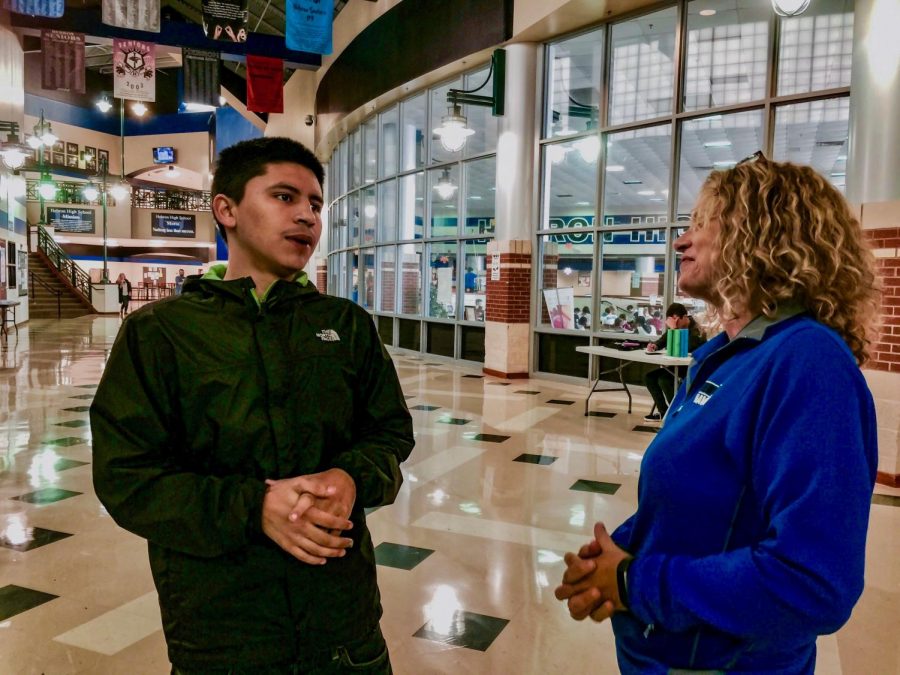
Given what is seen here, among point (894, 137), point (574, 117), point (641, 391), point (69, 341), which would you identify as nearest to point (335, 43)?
point (574, 117)

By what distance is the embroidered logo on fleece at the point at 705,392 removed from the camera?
94 cm

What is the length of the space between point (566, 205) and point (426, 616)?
670 centimetres

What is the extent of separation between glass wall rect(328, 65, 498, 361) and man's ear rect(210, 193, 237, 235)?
24.7ft

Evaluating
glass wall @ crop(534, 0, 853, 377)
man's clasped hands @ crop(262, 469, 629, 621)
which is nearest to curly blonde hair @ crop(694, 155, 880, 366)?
man's clasped hands @ crop(262, 469, 629, 621)

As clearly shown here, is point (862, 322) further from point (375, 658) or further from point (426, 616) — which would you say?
point (426, 616)

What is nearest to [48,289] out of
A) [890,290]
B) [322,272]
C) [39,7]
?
[322,272]

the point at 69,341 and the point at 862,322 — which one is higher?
the point at 862,322

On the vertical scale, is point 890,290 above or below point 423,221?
below

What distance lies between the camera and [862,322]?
93 cm

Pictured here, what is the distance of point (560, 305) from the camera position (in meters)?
8.45

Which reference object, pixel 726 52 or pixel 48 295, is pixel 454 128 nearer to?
pixel 726 52

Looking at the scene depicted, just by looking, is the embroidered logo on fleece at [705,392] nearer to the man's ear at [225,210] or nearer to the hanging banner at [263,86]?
the man's ear at [225,210]

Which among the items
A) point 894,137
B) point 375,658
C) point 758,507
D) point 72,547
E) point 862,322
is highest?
point 894,137

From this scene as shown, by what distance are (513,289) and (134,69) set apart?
24.9 feet
